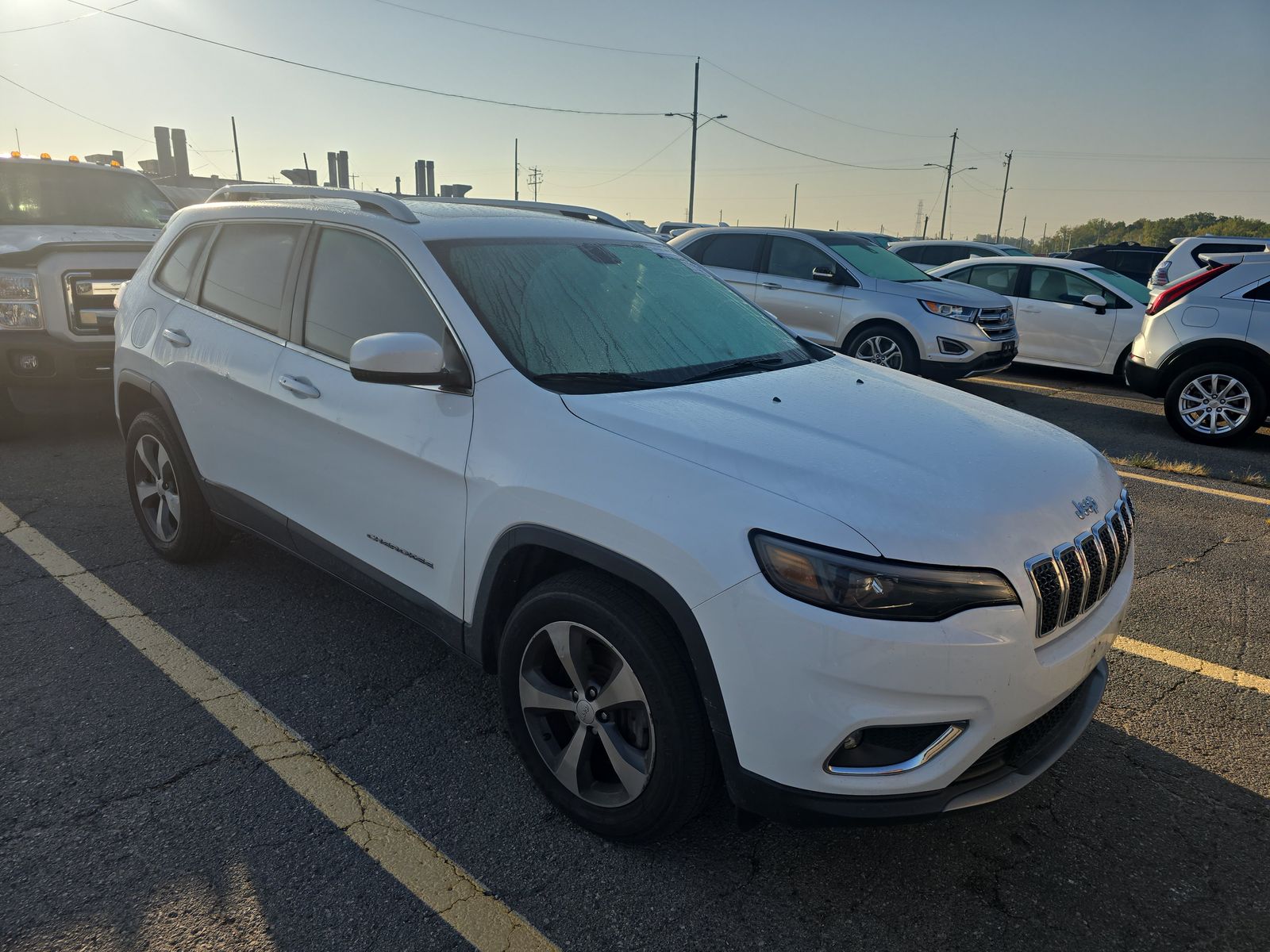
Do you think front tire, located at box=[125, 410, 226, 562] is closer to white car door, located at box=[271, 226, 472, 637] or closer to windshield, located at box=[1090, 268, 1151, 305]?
white car door, located at box=[271, 226, 472, 637]

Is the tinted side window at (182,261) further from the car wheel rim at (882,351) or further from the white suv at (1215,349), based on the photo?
the white suv at (1215,349)

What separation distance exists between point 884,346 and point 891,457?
763cm

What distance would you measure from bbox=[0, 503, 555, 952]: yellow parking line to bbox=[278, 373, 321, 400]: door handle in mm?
1117

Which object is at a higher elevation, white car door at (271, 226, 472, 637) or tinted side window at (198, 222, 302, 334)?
tinted side window at (198, 222, 302, 334)

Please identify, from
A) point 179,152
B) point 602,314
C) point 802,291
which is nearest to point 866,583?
point 602,314

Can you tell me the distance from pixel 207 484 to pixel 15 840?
1.76m

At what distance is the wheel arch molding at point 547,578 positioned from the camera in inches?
82.3

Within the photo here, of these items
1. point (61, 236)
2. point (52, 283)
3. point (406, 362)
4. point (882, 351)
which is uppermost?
point (61, 236)

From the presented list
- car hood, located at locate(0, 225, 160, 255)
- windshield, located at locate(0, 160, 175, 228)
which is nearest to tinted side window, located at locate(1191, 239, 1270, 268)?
car hood, located at locate(0, 225, 160, 255)

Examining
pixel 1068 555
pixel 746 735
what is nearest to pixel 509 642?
pixel 746 735

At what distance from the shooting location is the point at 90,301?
640 centimetres

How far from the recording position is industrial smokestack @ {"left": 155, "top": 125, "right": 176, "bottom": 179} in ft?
159

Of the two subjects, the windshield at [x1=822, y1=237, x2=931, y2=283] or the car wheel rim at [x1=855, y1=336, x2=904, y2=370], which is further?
the windshield at [x1=822, y1=237, x2=931, y2=283]

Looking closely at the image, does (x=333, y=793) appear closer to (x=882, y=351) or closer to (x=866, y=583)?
(x=866, y=583)
